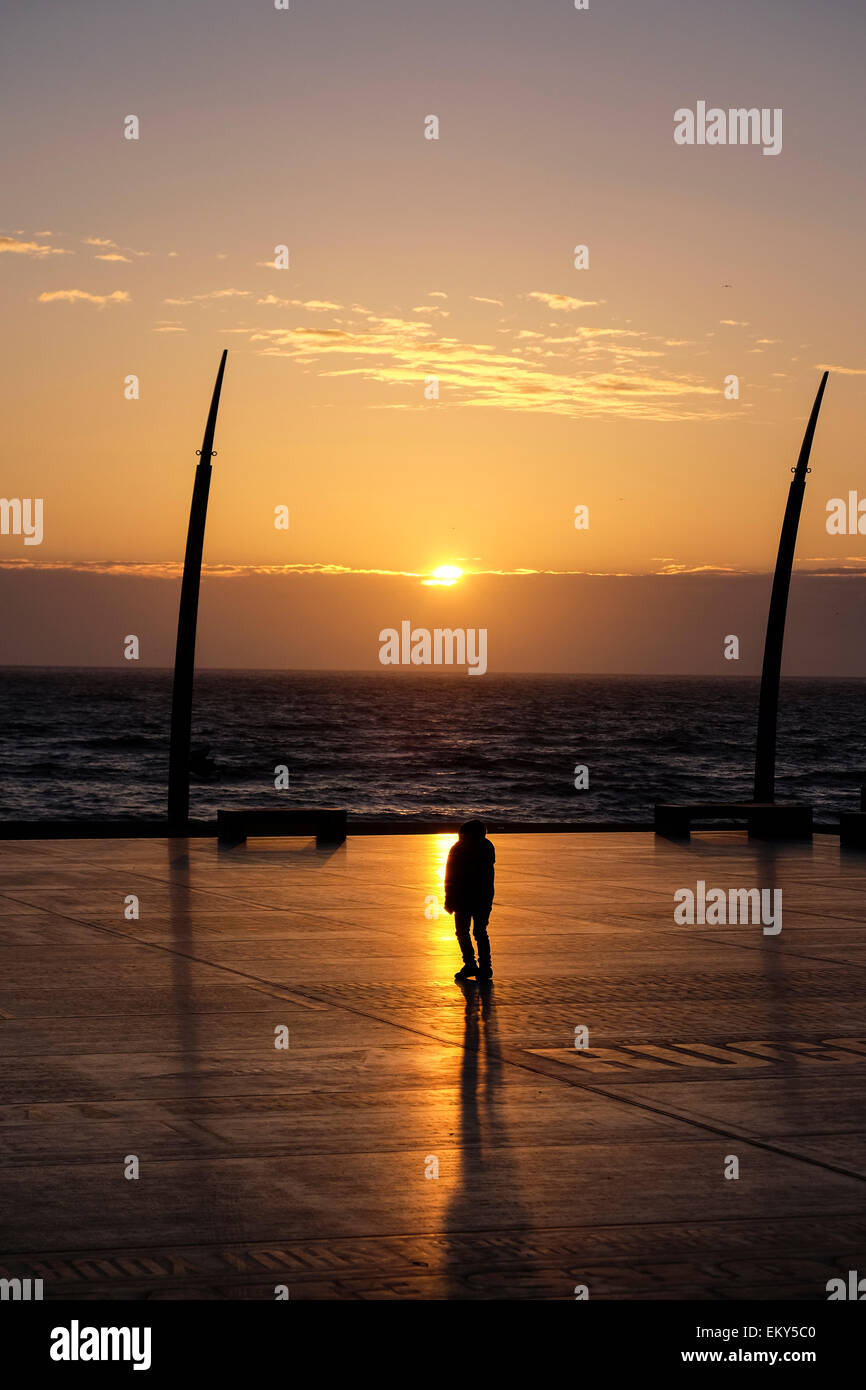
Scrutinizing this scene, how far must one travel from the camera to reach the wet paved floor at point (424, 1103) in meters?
6.00

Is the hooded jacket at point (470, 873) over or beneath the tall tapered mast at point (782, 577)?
beneath

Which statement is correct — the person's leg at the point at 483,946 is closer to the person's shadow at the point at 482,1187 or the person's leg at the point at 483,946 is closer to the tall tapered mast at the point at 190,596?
the person's shadow at the point at 482,1187

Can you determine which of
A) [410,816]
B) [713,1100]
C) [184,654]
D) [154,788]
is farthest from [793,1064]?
[154,788]

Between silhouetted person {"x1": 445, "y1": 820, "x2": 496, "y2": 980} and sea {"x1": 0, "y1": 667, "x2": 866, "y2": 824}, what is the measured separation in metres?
32.4

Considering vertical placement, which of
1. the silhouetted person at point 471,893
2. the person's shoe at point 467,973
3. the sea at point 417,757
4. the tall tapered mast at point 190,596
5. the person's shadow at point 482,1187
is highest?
the tall tapered mast at point 190,596

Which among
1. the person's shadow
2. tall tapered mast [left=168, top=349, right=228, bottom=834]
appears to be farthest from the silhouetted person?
tall tapered mast [left=168, top=349, right=228, bottom=834]

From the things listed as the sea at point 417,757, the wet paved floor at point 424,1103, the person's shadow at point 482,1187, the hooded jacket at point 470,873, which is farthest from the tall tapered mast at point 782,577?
the sea at point 417,757

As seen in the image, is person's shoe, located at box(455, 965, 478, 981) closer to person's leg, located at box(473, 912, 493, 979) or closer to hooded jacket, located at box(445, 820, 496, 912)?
person's leg, located at box(473, 912, 493, 979)

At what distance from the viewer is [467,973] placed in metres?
12.2

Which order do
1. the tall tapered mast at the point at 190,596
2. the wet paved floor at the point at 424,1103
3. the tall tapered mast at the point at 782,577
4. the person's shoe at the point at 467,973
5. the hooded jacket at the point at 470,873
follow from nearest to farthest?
the wet paved floor at the point at 424,1103, the person's shoe at the point at 467,973, the hooded jacket at the point at 470,873, the tall tapered mast at the point at 190,596, the tall tapered mast at the point at 782,577

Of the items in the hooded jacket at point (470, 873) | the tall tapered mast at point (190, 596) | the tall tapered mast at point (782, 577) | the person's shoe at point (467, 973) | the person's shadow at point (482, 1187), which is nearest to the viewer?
the person's shadow at point (482, 1187)

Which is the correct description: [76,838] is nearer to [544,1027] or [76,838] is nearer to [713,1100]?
[544,1027]

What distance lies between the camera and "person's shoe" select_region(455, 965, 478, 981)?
12.2 meters

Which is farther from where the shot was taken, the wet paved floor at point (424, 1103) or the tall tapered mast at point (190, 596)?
the tall tapered mast at point (190, 596)
